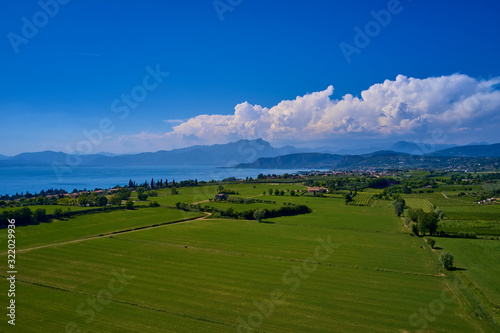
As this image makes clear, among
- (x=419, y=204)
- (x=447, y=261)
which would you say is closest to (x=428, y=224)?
(x=447, y=261)

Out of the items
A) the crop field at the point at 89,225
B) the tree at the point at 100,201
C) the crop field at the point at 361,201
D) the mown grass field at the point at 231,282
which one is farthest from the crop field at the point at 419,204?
the tree at the point at 100,201

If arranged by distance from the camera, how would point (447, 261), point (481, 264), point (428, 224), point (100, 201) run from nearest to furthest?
point (447, 261) → point (481, 264) → point (428, 224) → point (100, 201)

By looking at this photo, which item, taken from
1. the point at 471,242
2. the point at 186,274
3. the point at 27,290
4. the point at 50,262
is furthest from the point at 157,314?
the point at 471,242

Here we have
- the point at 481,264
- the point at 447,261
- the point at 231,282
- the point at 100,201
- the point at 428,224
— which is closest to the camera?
the point at 231,282

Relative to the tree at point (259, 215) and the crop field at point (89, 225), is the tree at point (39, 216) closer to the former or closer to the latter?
the crop field at point (89, 225)

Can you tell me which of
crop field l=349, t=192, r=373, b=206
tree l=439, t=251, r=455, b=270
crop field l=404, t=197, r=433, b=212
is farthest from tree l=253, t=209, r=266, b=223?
crop field l=404, t=197, r=433, b=212

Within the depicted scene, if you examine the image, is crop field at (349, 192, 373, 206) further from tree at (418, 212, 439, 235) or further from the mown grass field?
tree at (418, 212, 439, 235)

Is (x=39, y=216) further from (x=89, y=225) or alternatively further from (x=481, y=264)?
(x=481, y=264)

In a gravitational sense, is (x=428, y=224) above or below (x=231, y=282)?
above
